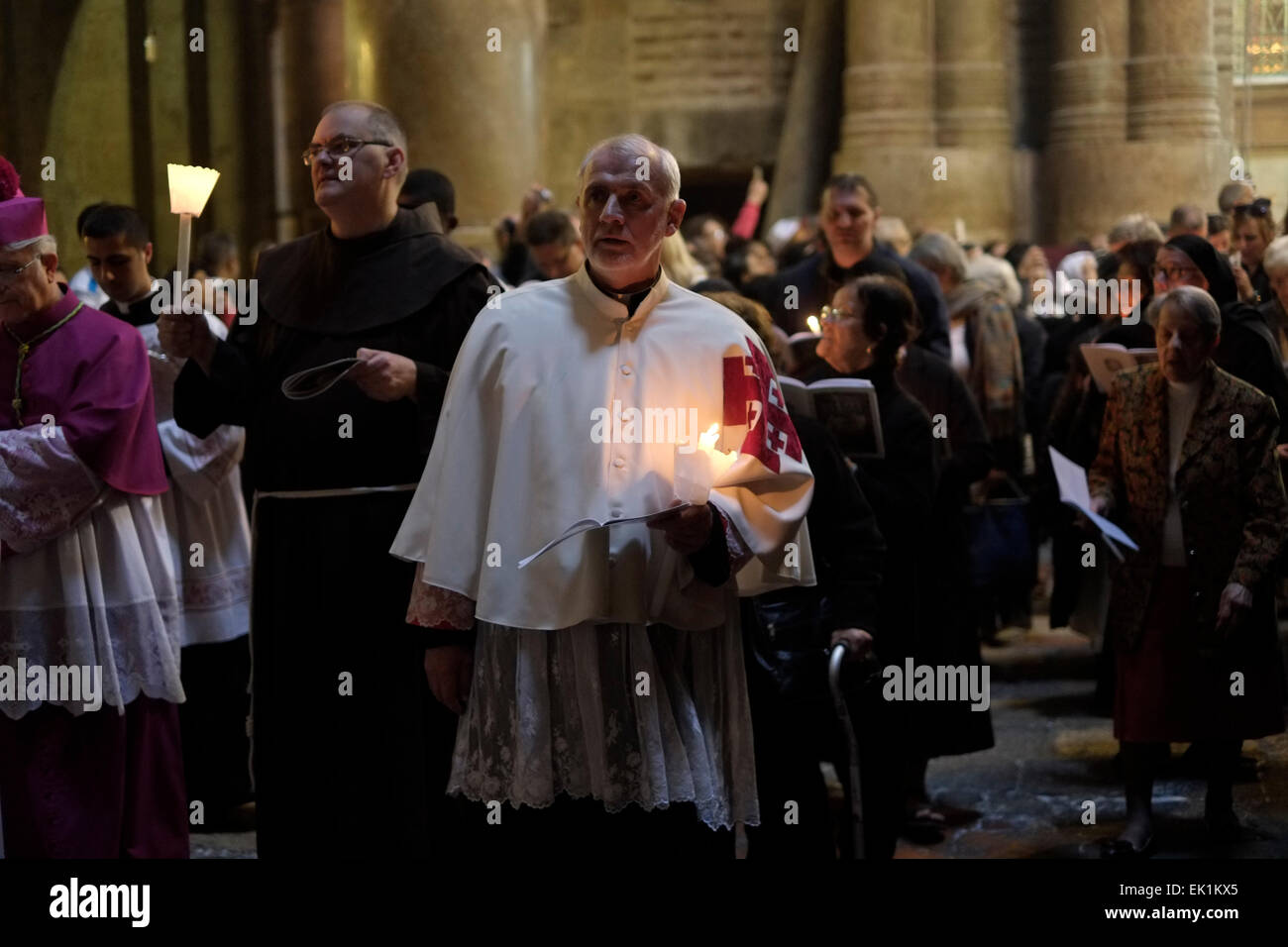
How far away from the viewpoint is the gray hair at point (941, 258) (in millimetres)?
9656

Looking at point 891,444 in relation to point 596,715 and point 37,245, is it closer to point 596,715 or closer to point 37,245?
point 596,715

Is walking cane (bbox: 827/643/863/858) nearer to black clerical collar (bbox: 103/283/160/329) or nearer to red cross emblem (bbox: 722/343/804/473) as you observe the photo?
red cross emblem (bbox: 722/343/804/473)

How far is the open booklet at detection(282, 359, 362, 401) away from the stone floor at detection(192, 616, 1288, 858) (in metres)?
2.10

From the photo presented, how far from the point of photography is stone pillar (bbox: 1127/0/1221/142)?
12.6 meters

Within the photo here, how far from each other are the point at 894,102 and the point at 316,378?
10.1 meters

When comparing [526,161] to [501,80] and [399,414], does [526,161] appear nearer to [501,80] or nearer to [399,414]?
[501,80]

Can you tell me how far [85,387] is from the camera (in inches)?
212

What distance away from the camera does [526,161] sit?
12.8m

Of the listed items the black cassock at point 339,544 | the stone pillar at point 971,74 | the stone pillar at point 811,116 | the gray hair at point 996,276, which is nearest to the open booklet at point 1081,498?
the black cassock at point 339,544

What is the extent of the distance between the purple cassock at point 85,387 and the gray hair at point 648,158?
1746 mm

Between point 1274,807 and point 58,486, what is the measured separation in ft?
13.7
